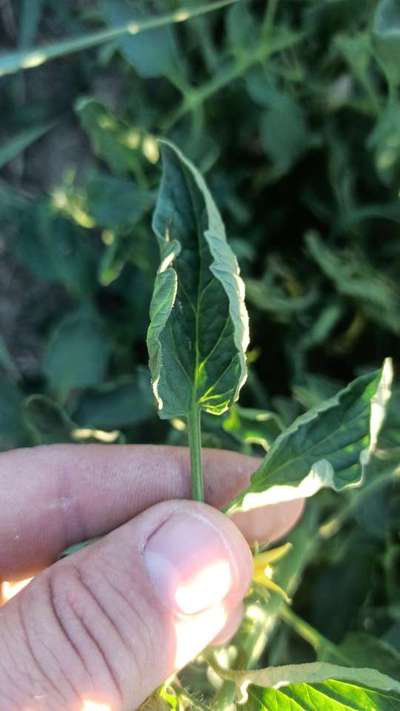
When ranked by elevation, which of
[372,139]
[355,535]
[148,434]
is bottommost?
[355,535]

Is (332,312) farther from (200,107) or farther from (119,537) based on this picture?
(119,537)

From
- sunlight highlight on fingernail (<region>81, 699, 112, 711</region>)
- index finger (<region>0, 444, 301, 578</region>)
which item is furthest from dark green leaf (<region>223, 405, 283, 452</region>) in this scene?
sunlight highlight on fingernail (<region>81, 699, 112, 711</region>)

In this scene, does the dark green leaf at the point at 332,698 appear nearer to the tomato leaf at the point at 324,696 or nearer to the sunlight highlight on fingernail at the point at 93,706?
the tomato leaf at the point at 324,696

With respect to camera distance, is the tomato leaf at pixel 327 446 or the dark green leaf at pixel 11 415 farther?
the dark green leaf at pixel 11 415

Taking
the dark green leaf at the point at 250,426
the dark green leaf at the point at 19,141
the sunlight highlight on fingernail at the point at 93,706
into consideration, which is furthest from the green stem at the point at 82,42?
the sunlight highlight on fingernail at the point at 93,706

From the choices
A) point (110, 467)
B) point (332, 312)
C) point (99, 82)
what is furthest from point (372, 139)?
point (99, 82)
